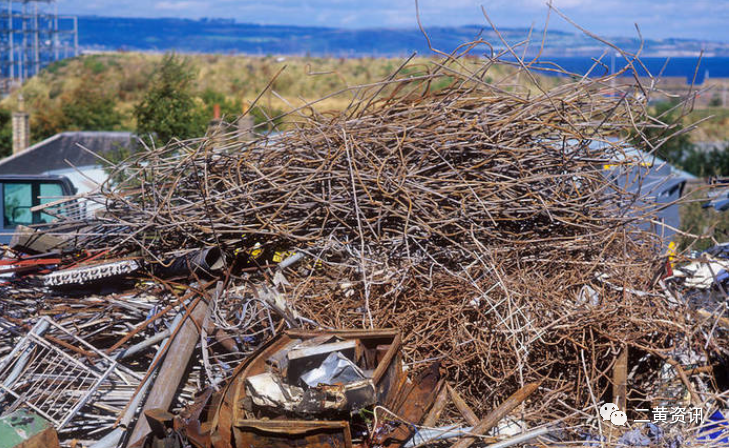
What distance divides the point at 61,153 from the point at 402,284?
1109 cm

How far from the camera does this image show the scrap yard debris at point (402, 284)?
3.51 m

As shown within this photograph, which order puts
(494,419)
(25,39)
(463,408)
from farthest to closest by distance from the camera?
(25,39) < (463,408) < (494,419)

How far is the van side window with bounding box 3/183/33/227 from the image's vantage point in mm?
6602

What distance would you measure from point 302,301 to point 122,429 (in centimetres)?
127

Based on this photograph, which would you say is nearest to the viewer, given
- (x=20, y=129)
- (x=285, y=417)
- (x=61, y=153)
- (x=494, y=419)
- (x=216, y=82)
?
(x=285, y=417)

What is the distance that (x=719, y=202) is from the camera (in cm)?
557

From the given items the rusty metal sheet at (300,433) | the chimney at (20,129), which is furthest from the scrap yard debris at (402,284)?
the chimney at (20,129)

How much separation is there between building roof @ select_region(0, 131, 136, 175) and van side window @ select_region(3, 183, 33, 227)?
4106 millimetres

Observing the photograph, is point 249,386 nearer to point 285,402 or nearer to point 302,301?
point 285,402

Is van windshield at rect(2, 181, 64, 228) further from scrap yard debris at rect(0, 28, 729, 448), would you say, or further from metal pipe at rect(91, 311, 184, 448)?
metal pipe at rect(91, 311, 184, 448)

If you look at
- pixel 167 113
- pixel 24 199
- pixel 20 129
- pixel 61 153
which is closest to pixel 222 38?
pixel 20 129

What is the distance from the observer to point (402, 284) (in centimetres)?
398

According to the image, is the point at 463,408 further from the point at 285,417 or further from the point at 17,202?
the point at 17,202

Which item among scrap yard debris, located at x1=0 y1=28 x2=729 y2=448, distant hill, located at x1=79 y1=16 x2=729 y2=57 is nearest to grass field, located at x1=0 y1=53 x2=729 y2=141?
scrap yard debris, located at x1=0 y1=28 x2=729 y2=448
